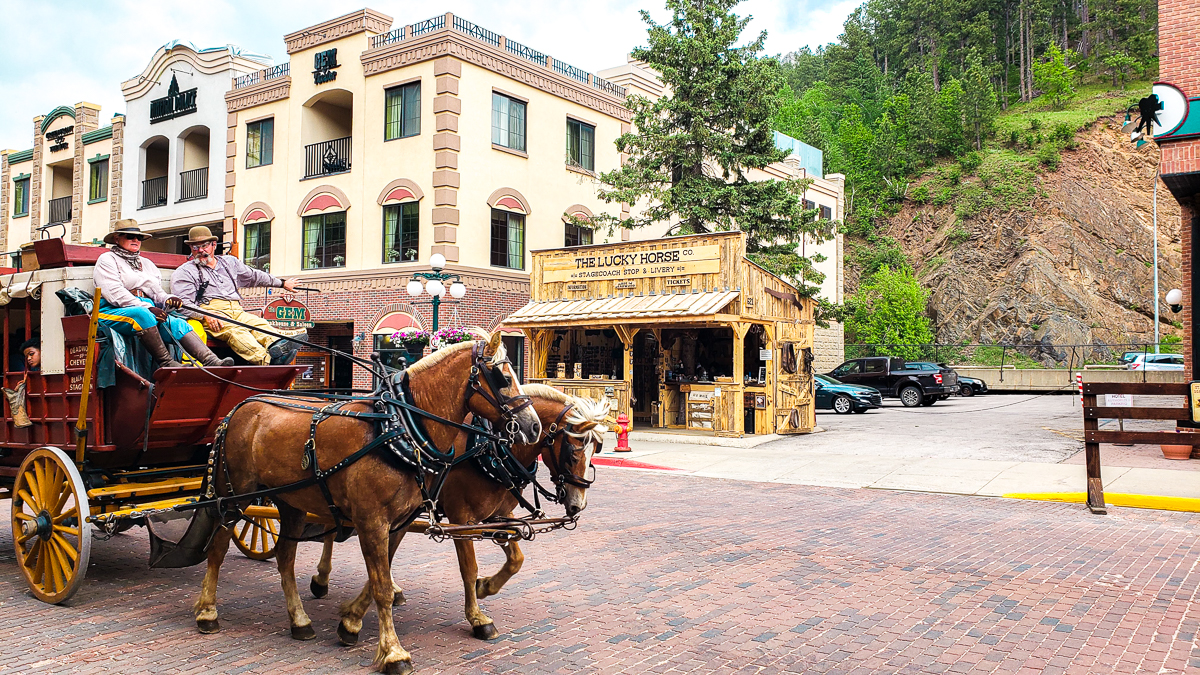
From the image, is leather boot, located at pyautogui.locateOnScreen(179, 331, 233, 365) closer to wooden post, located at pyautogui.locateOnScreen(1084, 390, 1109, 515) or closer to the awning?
wooden post, located at pyautogui.locateOnScreen(1084, 390, 1109, 515)

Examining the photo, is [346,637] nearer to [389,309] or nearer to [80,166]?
[389,309]

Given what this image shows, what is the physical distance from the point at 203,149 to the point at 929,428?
2667cm

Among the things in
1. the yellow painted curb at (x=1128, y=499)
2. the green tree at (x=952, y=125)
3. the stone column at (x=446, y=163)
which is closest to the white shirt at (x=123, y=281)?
the yellow painted curb at (x=1128, y=499)

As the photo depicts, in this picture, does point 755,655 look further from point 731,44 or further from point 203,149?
point 203,149

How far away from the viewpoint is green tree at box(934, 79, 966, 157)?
63.3 metres

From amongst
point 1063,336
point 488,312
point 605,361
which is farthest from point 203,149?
point 1063,336

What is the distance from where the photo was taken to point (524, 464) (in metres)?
6.24

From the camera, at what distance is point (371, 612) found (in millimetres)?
6367

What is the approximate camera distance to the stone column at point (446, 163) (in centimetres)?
→ 2356

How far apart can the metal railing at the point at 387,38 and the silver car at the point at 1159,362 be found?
31630mm

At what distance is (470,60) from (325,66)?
17.7 feet

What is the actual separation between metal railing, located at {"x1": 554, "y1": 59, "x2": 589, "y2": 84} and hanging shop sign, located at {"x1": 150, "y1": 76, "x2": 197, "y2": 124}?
1327 centimetres

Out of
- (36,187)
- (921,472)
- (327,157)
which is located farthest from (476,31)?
(36,187)

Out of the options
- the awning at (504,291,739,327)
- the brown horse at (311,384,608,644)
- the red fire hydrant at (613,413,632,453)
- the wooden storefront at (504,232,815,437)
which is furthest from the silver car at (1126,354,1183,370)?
the brown horse at (311,384,608,644)
